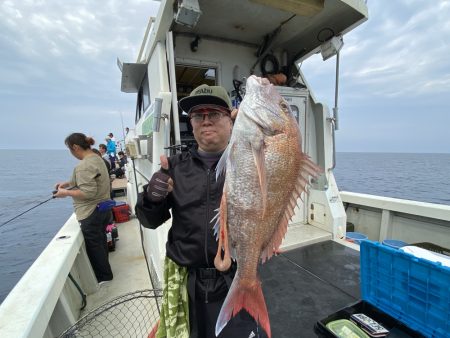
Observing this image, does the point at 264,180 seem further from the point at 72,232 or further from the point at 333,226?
the point at 72,232

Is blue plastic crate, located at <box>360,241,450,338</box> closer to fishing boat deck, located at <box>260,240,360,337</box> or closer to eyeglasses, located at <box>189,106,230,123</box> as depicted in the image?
fishing boat deck, located at <box>260,240,360,337</box>

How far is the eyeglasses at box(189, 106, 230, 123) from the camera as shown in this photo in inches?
61.9

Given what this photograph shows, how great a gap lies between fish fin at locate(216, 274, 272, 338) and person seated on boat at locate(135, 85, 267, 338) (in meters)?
0.26

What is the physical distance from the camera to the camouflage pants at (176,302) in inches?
64.6

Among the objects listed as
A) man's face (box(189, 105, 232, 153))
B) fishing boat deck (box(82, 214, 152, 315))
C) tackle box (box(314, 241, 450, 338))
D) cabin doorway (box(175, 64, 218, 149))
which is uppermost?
cabin doorway (box(175, 64, 218, 149))

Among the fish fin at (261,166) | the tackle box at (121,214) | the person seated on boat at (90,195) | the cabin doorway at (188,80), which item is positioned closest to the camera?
the fish fin at (261,166)

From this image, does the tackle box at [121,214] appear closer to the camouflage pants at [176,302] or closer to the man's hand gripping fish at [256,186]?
the camouflage pants at [176,302]

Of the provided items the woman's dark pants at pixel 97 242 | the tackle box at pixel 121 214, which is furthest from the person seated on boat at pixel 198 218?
the tackle box at pixel 121 214

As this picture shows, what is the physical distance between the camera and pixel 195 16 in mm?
2863

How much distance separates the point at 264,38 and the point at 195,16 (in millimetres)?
2009

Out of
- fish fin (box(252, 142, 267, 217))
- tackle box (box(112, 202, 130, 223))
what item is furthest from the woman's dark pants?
fish fin (box(252, 142, 267, 217))

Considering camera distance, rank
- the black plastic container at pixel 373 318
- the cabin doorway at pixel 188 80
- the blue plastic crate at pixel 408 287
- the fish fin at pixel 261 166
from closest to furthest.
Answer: the fish fin at pixel 261 166 < the blue plastic crate at pixel 408 287 < the black plastic container at pixel 373 318 < the cabin doorway at pixel 188 80

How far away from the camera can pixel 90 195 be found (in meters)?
3.78

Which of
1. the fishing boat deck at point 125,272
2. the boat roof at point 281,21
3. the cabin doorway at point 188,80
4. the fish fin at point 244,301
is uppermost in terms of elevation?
the boat roof at point 281,21
